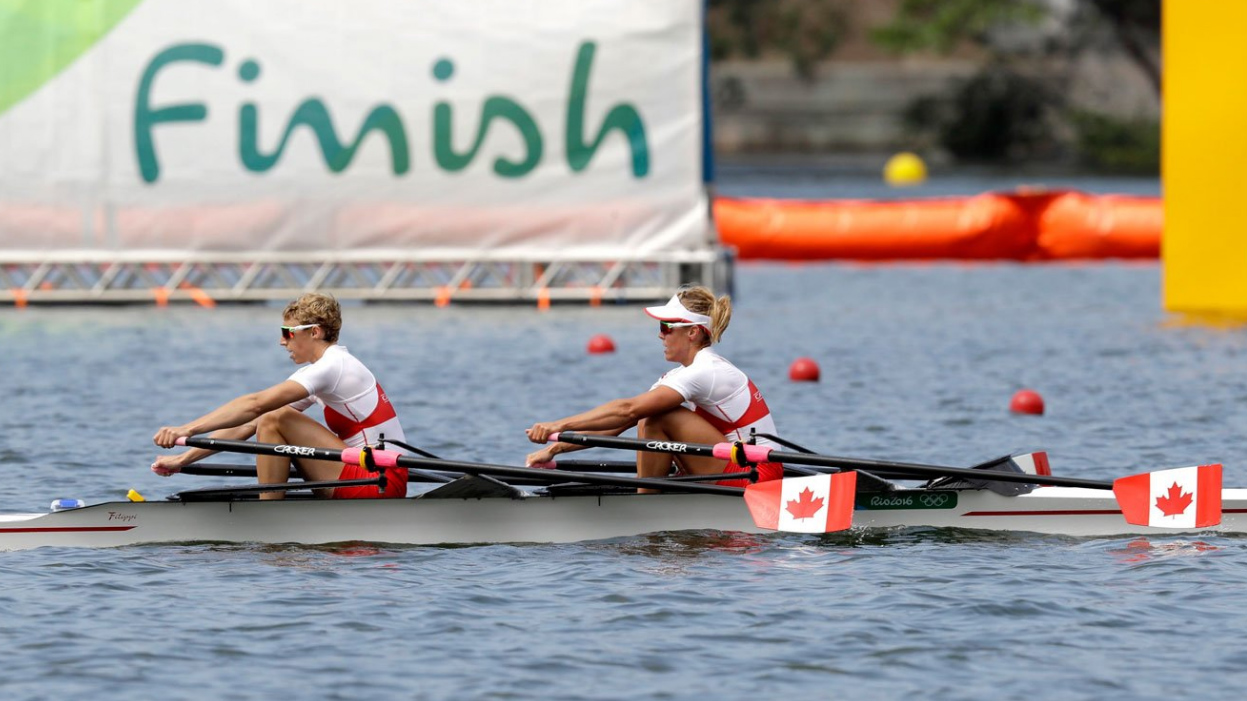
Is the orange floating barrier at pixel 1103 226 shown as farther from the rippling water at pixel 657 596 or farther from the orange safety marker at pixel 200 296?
the rippling water at pixel 657 596

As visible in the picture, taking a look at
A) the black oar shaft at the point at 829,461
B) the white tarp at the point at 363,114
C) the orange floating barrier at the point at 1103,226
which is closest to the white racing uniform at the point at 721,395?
the black oar shaft at the point at 829,461

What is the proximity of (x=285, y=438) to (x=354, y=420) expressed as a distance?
387mm

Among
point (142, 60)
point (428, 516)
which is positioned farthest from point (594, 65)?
point (428, 516)

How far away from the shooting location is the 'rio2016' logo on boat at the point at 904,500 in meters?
11.9

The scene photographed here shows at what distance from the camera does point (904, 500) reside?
1190cm

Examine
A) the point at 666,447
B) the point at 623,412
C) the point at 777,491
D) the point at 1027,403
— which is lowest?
the point at 777,491

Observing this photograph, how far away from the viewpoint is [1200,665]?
9188 millimetres

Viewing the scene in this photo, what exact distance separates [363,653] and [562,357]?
12773 mm

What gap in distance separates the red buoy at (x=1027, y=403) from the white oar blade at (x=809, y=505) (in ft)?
21.8

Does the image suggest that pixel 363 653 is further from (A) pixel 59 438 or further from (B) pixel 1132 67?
(B) pixel 1132 67

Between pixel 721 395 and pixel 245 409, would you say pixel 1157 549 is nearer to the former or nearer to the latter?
pixel 721 395

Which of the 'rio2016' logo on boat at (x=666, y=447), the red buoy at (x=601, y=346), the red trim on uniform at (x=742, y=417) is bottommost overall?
the 'rio2016' logo on boat at (x=666, y=447)

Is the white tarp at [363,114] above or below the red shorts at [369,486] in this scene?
above

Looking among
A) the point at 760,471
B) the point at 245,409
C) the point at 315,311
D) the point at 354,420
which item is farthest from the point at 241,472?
the point at 760,471
